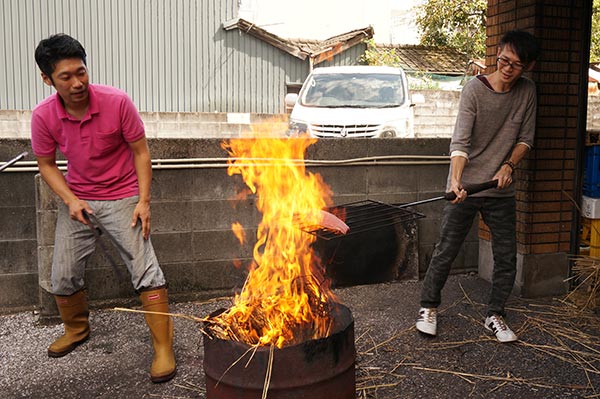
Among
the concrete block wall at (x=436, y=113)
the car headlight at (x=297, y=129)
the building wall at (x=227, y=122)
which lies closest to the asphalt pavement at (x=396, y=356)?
the car headlight at (x=297, y=129)

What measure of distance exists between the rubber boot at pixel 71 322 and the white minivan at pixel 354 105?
205 inches

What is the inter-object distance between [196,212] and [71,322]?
152 centimetres

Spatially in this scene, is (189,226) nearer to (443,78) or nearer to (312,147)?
(312,147)

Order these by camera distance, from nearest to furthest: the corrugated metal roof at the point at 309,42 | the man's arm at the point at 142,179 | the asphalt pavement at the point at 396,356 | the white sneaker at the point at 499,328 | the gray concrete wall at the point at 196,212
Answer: the asphalt pavement at the point at 396,356 < the man's arm at the point at 142,179 < the white sneaker at the point at 499,328 < the gray concrete wall at the point at 196,212 < the corrugated metal roof at the point at 309,42

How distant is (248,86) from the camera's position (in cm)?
1875

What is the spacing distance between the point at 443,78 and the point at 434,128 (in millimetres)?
5601

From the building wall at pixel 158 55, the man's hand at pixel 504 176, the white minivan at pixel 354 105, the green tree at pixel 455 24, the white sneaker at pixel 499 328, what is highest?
the green tree at pixel 455 24

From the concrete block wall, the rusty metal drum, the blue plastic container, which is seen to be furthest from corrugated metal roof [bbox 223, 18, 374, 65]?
the rusty metal drum

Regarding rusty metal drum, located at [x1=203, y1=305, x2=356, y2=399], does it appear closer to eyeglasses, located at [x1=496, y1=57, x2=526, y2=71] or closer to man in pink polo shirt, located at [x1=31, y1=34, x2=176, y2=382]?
man in pink polo shirt, located at [x1=31, y1=34, x2=176, y2=382]

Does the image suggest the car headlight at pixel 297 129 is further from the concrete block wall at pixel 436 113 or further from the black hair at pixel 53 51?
the concrete block wall at pixel 436 113

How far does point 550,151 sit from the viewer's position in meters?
5.14

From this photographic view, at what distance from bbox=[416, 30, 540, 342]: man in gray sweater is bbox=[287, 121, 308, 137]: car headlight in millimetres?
4686

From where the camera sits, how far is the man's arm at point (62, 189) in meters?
3.83

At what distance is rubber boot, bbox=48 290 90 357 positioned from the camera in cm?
419
